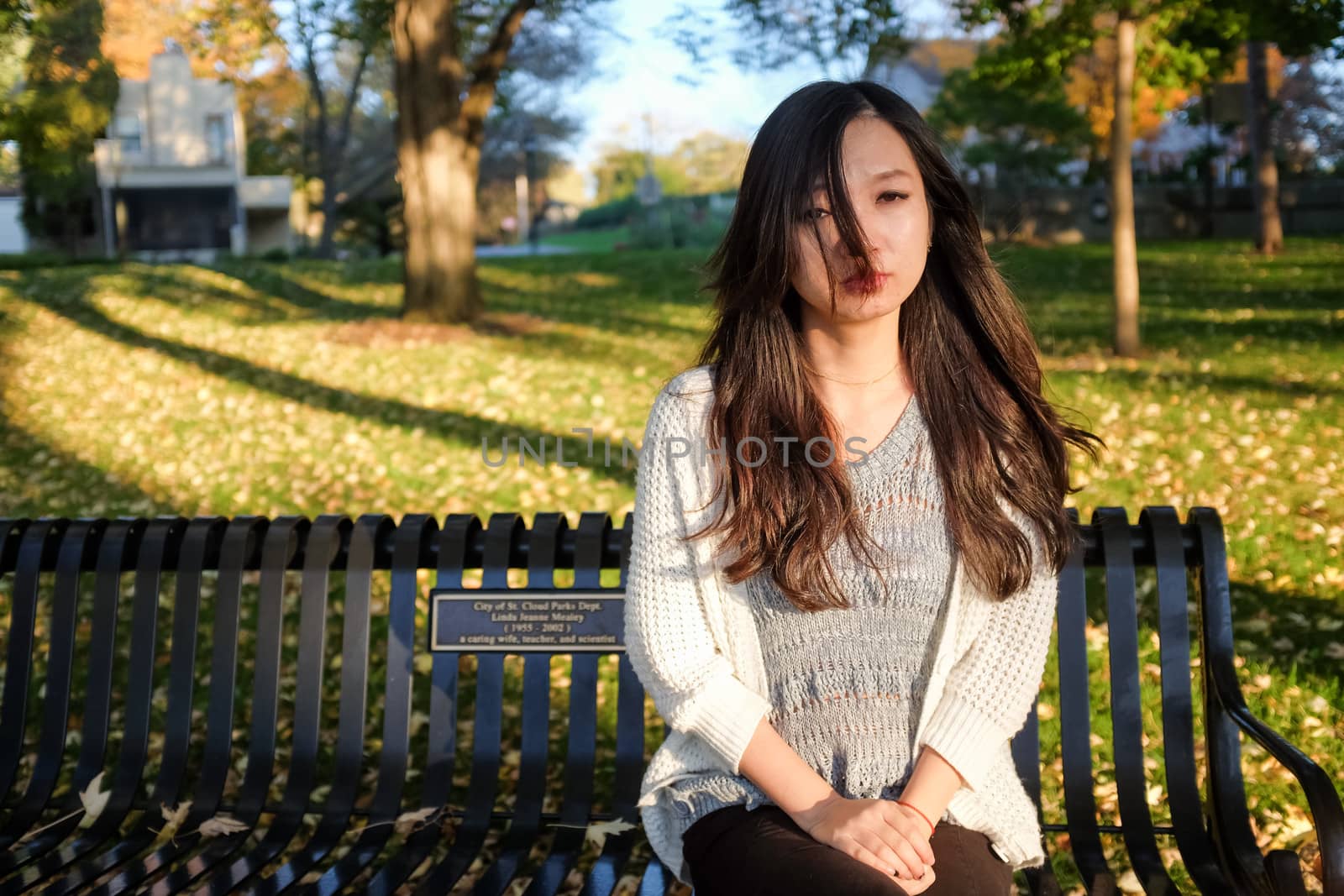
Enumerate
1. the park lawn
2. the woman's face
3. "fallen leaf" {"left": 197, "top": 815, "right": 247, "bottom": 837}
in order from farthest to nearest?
1. the park lawn
2. "fallen leaf" {"left": 197, "top": 815, "right": 247, "bottom": 837}
3. the woman's face

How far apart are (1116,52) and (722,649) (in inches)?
374

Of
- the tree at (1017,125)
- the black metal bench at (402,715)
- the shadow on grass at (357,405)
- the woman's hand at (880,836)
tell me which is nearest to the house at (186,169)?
the tree at (1017,125)

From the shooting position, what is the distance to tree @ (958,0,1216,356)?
10.2m

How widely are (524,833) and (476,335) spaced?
377 inches

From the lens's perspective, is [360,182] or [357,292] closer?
[357,292]

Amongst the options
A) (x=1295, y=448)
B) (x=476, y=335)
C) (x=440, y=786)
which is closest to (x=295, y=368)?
(x=476, y=335)

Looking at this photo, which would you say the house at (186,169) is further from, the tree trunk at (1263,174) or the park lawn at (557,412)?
the tree trunk at (1263,174)

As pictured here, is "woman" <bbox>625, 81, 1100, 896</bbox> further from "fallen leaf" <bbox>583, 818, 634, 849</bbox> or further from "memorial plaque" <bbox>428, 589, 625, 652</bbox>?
"memorial plaque" <bbox>428, 589, 625, 652</bbox>

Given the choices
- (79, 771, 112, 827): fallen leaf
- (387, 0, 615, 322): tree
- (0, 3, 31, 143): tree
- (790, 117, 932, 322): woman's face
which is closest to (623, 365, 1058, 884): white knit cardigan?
(790, 117, 932, 322): woman's face

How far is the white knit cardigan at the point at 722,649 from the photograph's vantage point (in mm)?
2213

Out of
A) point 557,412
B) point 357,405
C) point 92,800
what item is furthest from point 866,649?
point 357,405

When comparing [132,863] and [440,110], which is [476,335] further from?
[132,863]

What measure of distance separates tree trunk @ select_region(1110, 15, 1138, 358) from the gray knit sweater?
341 inches

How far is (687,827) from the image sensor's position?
90.1 inches
